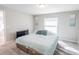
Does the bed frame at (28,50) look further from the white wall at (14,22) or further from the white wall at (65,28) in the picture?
the white wall at (65,28)

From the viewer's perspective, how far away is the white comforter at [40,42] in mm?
1411

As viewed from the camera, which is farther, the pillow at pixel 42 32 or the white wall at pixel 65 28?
the pillow at pixel 42 32

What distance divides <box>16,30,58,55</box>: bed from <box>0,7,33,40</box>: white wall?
17 centimetres

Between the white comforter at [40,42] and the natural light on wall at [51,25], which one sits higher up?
the natural light on wall at [51,25]

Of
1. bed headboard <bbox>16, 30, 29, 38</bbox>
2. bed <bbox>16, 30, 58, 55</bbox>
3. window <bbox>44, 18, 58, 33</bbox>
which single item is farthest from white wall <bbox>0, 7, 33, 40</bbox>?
window <bbox>44, 18, 58, 33</bbox>

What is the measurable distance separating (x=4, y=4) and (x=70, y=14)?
4.10 feet

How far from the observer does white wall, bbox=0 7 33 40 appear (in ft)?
4.75

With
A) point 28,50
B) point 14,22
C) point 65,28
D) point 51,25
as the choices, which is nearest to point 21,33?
point 14,22

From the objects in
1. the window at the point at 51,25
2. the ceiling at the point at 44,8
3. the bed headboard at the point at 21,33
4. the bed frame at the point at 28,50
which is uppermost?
the ceiling at the point at 44,8

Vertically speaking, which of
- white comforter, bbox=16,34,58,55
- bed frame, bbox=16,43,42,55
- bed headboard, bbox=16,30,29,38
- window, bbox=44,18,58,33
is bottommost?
bed frame, bbox=16,43,42,55

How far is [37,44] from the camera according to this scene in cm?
144

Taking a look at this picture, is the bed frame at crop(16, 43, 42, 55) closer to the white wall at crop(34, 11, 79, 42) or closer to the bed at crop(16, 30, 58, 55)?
the bed at crop(16, 30, 58, 55)

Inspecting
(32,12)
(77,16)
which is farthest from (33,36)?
(77,16)

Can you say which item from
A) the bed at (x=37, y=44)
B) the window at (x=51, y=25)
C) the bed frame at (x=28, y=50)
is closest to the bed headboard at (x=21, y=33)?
the bed at (x=37, y=44)
